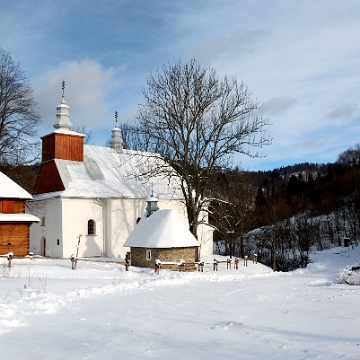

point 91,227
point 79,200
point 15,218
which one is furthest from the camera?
point 91,227

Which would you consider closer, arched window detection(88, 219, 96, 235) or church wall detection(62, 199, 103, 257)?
church wall detection(62, 199, 103, 257)

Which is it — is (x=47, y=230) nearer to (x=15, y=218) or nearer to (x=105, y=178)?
(x=15, y=218)

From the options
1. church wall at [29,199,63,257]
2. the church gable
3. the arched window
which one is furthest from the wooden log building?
the arched window

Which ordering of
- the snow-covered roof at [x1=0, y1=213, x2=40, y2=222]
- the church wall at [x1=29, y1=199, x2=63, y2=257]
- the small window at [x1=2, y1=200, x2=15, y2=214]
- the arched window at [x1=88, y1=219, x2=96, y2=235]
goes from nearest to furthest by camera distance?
the snow-covered roof at [x1=0, y1=213, x2=40, y2=222], the small window at [x1=2, y1=200, x2=15, y2=214], the church wall at [x1=29, y1=199, x2=63, y2=257], the arched window at [x1=88, y1=219, x2=96, y2=235]

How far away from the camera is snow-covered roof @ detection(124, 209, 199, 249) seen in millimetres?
22078

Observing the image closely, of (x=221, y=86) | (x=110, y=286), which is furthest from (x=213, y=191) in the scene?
(x=110, y=286)

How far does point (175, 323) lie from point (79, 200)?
72.5 feet

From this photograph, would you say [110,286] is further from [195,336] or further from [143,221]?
[143,221]

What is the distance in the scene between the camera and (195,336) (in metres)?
6.75

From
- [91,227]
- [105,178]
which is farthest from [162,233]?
[105,178]

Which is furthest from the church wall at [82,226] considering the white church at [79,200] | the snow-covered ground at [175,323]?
the snow-covered ground at [175,323]

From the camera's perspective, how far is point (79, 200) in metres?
28.7

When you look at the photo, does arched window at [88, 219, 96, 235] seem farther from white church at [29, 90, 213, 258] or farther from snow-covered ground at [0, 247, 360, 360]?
snow-covered ground at [0, 247, 360, 360]

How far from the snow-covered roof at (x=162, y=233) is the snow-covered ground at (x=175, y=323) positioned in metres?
9.38
